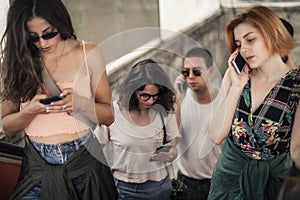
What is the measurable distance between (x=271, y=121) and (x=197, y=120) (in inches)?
14.8

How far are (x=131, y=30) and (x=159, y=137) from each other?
0.52 m

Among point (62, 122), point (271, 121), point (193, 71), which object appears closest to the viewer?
point (271, 121)

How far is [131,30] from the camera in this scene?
2.43 metres

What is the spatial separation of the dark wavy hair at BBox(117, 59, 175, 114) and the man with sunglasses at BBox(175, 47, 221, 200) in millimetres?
52

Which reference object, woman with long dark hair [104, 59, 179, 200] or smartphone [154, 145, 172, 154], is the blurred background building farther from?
smartphone [154, 145, 172, 154]

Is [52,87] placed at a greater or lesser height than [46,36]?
lesser

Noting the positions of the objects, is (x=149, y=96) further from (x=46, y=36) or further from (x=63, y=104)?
(x=46, y=36)

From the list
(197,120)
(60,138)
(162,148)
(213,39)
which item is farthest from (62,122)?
(213,39)

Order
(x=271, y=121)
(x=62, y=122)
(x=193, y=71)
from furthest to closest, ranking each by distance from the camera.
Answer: (x=193, y=71) < (x=62, y=122) < (x=271, y=121)

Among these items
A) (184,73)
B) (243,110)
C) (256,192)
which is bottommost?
(256,192)

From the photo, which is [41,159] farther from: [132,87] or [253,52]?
[253,52]

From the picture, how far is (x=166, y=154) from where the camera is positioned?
2.48m

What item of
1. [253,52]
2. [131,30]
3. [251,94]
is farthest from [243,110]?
[131,30]

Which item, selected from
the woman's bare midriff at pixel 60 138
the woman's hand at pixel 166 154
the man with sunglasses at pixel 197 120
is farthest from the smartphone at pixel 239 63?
the woman's bare midriff at pixel 60 138
